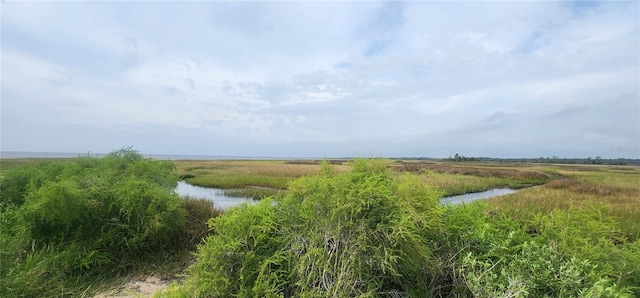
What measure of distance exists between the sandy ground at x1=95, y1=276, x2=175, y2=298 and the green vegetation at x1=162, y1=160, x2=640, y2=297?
2.23 m

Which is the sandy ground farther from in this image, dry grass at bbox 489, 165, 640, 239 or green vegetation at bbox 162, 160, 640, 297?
dry grass at bbox 489, 165, 640, 239

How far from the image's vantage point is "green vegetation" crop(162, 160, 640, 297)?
2.43 m

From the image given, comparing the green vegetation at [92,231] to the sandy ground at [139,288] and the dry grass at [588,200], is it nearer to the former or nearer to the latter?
the sandy ground at [139,288]

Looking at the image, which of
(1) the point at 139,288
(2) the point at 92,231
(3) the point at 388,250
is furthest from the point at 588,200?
(2) the point at 92,231

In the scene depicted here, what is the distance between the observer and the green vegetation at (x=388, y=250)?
7.97 ft

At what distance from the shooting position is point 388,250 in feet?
8.02

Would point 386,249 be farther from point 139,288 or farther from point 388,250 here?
point 139,288

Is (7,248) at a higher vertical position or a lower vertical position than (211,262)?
lower

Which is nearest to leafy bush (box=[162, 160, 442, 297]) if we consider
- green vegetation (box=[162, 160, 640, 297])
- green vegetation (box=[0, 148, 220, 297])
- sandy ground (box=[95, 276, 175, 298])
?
green vegetation (box=[162, 160, 640, 297])

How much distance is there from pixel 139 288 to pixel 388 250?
15.3 ft

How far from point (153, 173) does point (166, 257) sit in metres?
2.12

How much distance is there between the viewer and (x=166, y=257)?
587 centimetres

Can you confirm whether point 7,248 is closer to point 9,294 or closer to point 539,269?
point 9,294

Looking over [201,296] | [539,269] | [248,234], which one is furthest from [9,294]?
[539,269]
